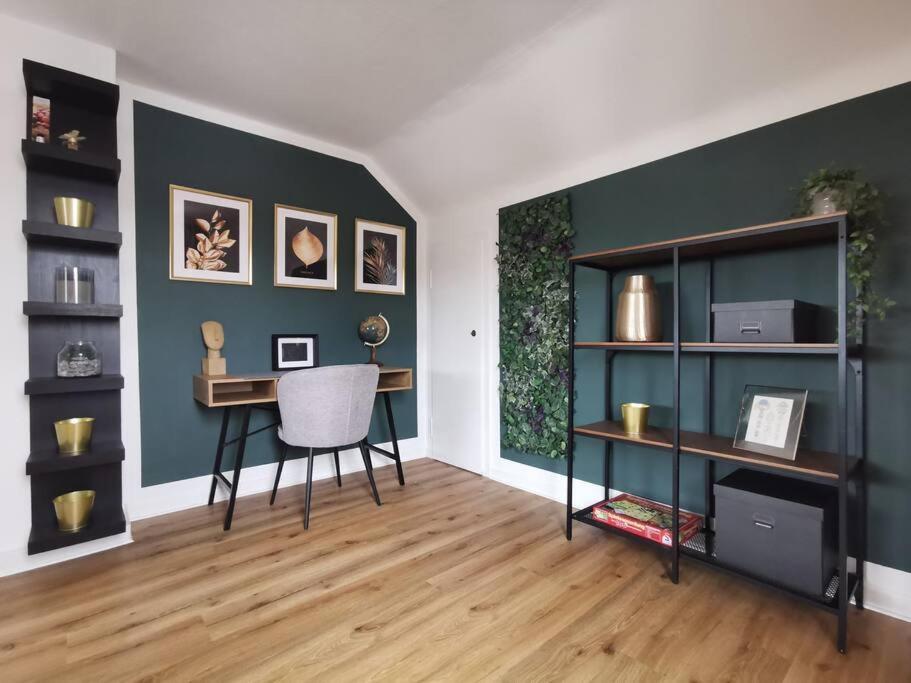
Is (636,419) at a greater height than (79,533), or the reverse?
(636,419)

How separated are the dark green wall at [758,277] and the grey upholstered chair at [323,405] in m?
1.28

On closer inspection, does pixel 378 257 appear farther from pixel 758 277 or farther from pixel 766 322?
pixel 766 322

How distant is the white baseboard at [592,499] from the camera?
1.72 meters

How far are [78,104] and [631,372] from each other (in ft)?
10.2

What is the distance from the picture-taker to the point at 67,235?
2051 millimetres

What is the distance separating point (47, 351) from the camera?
84.3 inches

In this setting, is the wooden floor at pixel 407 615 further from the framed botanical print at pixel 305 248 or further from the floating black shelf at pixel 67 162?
the floating black shelf at pixel 67 162

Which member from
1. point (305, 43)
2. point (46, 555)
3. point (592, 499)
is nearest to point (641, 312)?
point (592, 499)

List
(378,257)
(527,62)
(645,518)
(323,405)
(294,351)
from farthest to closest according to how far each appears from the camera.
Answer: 1. (378,257)
2. (294,351)
3. (323,405)
4. (527,62)
5. (645,518)

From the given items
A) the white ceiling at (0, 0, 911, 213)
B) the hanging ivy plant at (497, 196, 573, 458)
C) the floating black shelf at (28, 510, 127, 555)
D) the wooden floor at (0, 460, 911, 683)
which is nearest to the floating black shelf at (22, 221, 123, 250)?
the white ceiling at (0, 0, 911, 213)

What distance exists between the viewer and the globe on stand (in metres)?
3.37

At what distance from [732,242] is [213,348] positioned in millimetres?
2764

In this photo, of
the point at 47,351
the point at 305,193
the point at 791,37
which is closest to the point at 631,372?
the point at 791,37

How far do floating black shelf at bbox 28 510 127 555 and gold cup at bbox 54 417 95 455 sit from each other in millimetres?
353
